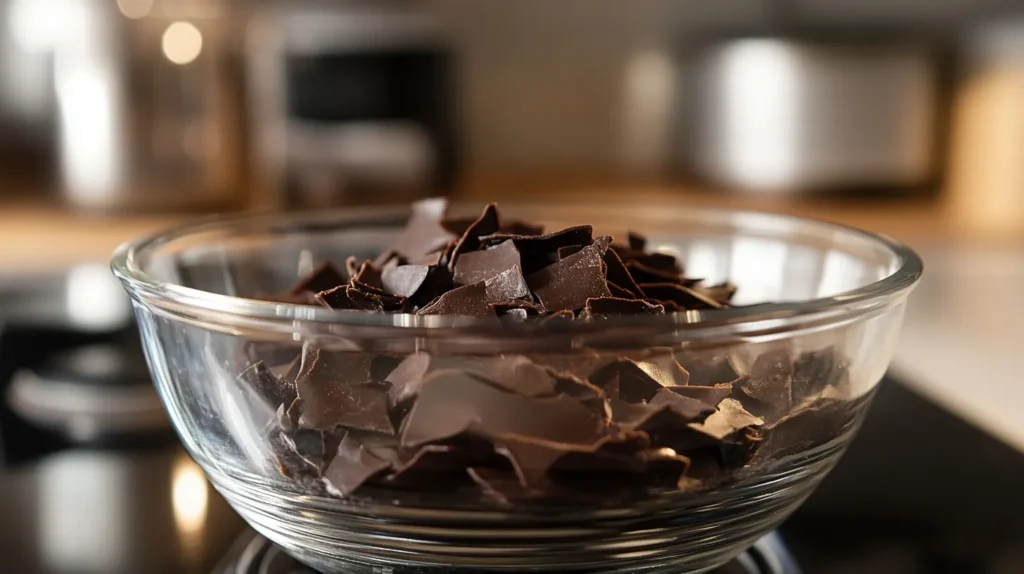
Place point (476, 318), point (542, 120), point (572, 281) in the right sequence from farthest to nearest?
1. point (542, 120)
2. point (572, 281)
3. point (476, 318)

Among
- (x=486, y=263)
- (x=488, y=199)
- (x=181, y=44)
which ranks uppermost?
(x=181, y=44)

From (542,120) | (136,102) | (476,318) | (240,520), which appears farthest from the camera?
(542,120)

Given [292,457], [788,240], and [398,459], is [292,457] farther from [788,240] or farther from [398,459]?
[788,240]

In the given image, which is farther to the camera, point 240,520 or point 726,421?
point 240,520

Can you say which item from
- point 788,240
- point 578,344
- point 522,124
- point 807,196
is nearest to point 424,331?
point 578,344

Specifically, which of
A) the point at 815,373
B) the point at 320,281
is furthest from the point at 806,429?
the point at 320,281

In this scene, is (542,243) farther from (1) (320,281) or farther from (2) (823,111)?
(2) (823,111)

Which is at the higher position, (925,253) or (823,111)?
(823,111)
